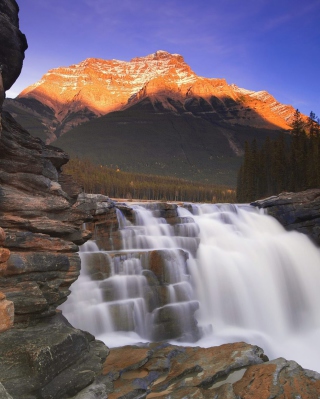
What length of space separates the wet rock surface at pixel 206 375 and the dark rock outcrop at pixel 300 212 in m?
22.3

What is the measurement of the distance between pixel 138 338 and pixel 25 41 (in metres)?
14.6

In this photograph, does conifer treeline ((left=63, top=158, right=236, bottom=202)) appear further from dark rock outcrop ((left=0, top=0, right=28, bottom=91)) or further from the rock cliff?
the rock cliff

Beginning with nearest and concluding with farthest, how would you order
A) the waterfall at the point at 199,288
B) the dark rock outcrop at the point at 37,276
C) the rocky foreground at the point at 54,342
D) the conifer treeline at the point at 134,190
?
the dark rock outcrop at the point at 37,276, the rocky foreground at the point at 54,342, the waterfall at the point at 199,288, the conifer treeline at the point at 134,190

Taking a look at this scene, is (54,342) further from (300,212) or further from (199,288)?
→ (300,212)

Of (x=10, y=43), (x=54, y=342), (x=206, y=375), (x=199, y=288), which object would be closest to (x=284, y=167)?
(x=199, y=288)

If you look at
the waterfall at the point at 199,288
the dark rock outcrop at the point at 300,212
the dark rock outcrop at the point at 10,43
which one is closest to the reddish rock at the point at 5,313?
the waterfall at the point at 199,288

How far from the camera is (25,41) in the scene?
46.4 feet

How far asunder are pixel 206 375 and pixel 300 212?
83.7 feet

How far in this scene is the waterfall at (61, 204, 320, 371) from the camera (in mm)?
17281

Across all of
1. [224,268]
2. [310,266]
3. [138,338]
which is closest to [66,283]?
[138,338]

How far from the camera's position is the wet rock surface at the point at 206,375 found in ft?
34.2

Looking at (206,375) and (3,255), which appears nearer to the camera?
(3,255)

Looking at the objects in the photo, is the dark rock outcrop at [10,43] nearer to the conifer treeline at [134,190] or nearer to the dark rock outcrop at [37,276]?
the dark rock outcrop at [37,276]

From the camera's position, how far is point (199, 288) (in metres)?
21.3
